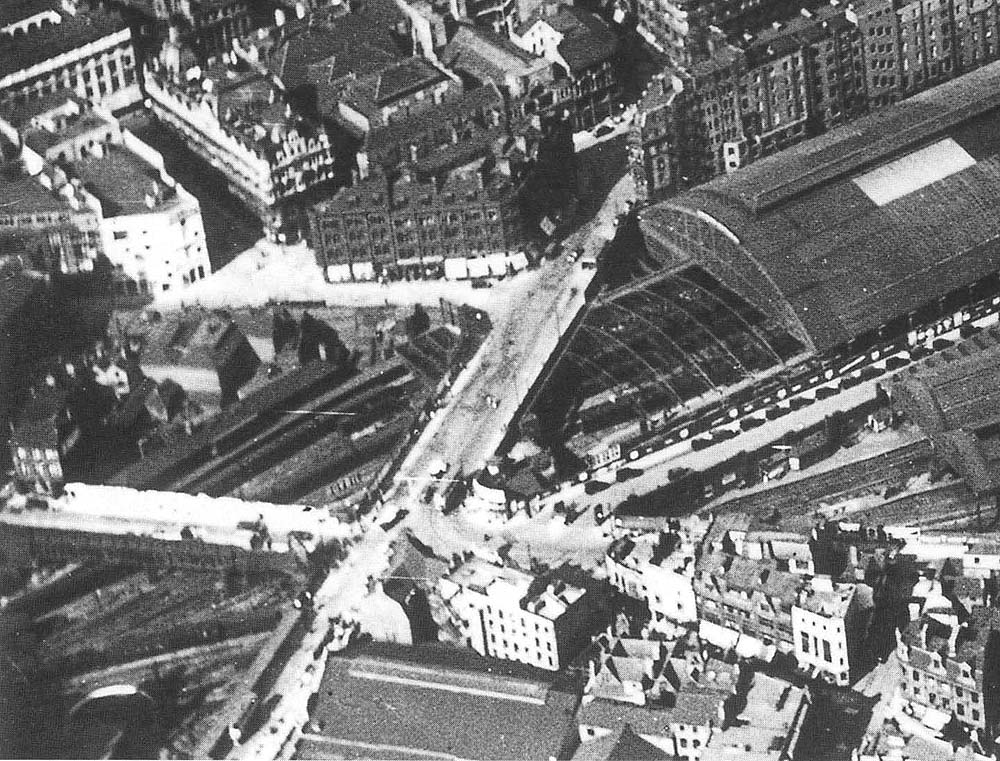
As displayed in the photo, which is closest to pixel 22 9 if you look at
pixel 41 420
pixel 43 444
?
pixel 41 420

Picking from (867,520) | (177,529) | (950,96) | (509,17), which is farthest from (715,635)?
(509,17)

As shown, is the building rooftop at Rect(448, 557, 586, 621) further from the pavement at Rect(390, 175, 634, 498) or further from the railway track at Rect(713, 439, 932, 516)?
the railway track at Rect(713, 439, 932, 516)

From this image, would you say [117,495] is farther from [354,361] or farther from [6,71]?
[6,71]

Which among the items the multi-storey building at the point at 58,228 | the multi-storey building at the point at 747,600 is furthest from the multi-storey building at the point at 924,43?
the multi-storey building at the point at 747,600

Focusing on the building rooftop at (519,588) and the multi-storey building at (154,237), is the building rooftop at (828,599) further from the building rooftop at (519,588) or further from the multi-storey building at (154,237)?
the multi-storey building at (154,237)

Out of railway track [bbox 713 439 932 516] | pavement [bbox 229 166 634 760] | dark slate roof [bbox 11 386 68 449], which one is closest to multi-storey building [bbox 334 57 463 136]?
pavement [bbox 229 166 634 760]

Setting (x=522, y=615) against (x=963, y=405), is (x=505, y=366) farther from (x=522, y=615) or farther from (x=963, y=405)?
(x=963, y=405)
